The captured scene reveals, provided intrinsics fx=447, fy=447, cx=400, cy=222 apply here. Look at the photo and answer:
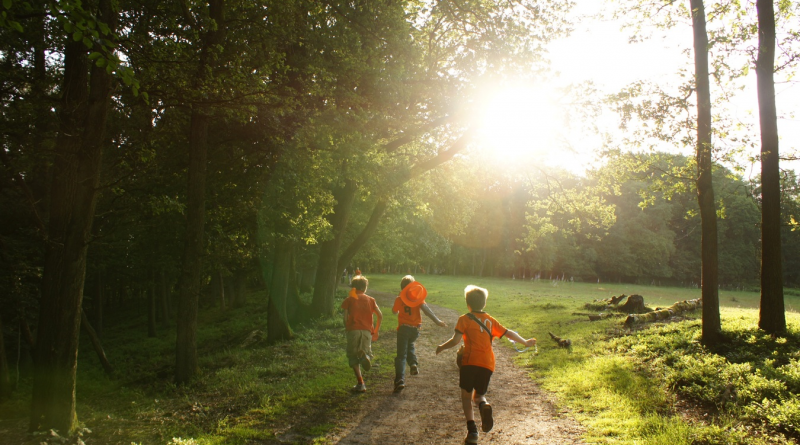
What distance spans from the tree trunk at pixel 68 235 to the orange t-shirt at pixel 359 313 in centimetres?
417

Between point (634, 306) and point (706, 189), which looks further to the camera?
point (634, 306)

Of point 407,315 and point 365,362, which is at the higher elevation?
point 407,315

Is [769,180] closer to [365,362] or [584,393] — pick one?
[584,393]

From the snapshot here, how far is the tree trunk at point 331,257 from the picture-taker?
1942 centimetres

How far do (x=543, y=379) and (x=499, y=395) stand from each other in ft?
4.99

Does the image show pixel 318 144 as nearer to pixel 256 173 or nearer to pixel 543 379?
pixel 256 173

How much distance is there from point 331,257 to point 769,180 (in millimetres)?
15376

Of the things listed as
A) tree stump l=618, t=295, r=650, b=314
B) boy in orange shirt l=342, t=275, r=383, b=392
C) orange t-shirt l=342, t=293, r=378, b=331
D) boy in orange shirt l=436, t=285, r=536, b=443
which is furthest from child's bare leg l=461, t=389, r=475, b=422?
tree stump l=618, t=295, r=650, b=314

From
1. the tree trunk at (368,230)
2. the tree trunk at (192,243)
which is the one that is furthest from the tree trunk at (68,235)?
the tree trunk at (368,230)

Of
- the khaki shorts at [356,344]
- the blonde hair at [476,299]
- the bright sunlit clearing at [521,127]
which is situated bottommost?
the khaki shorts at [356,344]

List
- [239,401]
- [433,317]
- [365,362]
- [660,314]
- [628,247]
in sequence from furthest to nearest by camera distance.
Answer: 1. [628,247]
2. [660,314]
3. [365,362]
4. [239,401]
5. [433,317]

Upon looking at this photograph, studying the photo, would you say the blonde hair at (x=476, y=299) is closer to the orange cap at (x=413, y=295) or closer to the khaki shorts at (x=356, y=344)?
the orange cap at (x=413, y=295)

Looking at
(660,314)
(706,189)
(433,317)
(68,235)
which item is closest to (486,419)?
(433,317)

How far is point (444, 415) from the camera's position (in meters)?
6.86
